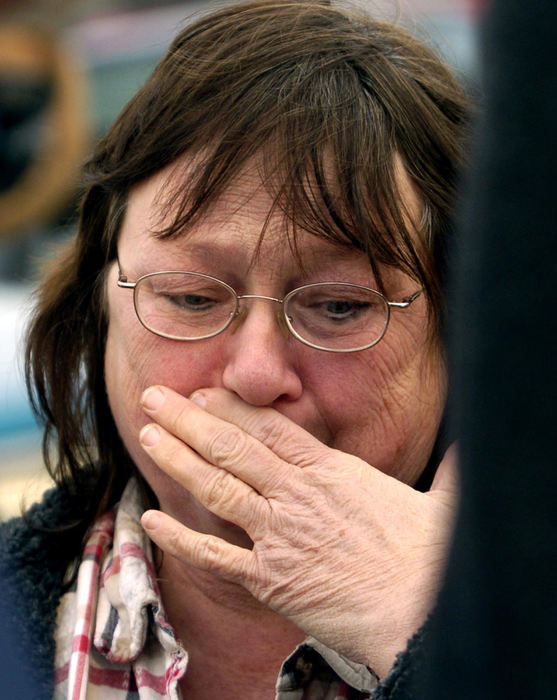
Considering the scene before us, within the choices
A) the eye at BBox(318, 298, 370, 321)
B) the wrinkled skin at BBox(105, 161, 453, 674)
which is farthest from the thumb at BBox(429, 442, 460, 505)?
the eye at BBox(318, 298, 370, 321)

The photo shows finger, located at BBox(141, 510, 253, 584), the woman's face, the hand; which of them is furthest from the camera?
the woman's face

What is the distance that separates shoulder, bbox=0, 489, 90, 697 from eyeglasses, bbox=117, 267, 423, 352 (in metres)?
0.61

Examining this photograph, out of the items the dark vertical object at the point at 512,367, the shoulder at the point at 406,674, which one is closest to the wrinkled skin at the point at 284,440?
the shoulder at the point at 406,674

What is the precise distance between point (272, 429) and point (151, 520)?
340 millimetres

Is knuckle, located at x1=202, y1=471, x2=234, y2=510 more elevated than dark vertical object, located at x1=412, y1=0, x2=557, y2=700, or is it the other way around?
dark vertical object, located at x1=412, y1=0, x2=557, y2=700

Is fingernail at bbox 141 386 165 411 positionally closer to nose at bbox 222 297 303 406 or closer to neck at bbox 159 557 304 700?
nose at bbox 222 297 303 406

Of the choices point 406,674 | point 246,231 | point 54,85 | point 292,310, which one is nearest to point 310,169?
point 246,231

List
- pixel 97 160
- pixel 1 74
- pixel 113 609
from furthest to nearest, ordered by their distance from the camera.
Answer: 1. pixel 1 74
2. pixel 97 160
3. pixel 113 609

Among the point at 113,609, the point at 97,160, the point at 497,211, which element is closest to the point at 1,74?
the point at 97,160

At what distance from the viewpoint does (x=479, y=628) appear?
0.60 meters

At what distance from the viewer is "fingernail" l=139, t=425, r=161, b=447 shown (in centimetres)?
208

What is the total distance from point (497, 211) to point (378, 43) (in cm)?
183

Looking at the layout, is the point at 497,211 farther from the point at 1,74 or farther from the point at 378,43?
the point at 1,74

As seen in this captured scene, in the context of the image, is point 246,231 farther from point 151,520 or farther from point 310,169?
point 151,520
